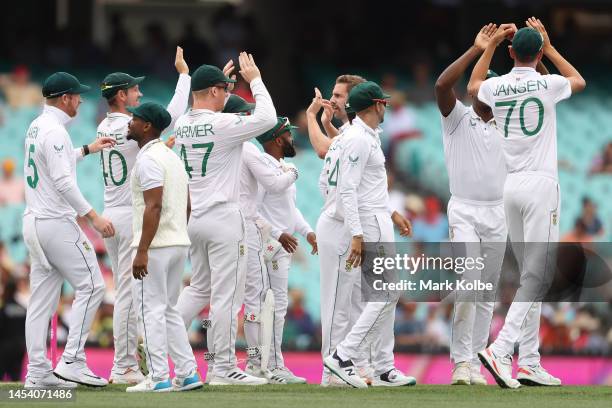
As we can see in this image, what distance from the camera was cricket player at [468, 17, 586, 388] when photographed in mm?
9297

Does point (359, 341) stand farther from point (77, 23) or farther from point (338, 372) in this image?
Answer: point (77, 23)

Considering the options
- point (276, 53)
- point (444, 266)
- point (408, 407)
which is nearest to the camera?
point (408, 407)

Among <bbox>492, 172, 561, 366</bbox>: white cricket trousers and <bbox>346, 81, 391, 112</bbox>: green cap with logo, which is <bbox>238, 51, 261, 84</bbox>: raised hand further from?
<bbox>492, 172, 561, 366</bbox>: white cricket trousers

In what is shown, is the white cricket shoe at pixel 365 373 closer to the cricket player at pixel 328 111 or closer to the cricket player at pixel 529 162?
the cricket player at pixel 529 162

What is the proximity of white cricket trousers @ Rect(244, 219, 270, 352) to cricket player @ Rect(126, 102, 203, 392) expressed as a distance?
139 cm

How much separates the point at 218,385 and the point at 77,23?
46.6 feet

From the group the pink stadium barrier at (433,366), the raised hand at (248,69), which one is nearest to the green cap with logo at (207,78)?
the raised hand at (248,69)

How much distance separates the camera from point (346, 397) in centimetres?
885

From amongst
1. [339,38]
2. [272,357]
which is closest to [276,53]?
[339,38]

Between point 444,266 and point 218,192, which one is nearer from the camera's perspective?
point 218,192

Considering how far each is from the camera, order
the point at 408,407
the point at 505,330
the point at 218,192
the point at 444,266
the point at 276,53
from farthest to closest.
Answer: the point at 276,53 < the point at 444,266 < the point at 218,192 < the point at 505,330 < the point at 408,407

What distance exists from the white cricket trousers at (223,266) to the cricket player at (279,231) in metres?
0.83

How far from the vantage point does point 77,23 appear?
23.0 metres

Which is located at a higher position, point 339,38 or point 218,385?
point 339,38
